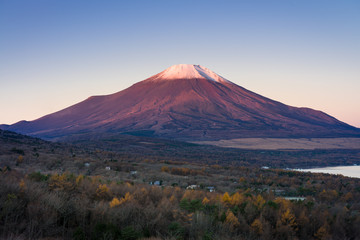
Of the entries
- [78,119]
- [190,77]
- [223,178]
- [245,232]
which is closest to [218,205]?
[245,232]

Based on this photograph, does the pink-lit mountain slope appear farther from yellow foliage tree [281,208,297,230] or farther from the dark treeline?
yellow foliage tree [281,208,297,230]

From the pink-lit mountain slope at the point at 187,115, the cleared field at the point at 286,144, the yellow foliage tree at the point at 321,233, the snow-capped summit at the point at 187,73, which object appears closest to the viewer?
the yellow foliage tree at the point at 321,233

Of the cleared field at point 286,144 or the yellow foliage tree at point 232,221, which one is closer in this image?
the yellow foliage tree at point 232,221

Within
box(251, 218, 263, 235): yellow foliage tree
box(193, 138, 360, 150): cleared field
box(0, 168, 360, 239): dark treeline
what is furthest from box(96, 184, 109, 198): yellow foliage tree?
box(193, 138, 360, 150): cleared field

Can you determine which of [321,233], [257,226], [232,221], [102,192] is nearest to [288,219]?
[321,233]

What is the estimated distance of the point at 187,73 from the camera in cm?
18788

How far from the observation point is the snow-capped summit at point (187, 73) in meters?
184

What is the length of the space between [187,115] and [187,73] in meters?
60.4

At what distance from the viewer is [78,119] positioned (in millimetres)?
163625

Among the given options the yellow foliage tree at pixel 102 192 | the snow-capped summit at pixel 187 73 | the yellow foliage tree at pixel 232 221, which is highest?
the snow-capped summit at pixel 187 73

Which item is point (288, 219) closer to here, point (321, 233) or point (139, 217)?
point (321, 233)

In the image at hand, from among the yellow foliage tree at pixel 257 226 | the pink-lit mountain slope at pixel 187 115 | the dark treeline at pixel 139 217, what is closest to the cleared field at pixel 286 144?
the pink-lit mountain slope at pixel 187 115

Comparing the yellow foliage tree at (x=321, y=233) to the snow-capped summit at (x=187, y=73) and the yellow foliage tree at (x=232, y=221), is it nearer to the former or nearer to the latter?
the yellow foliage tree at (x=232, y=221)

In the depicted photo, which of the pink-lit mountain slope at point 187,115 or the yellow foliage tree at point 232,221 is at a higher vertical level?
the pink-lit mountain slope at point 187,115
